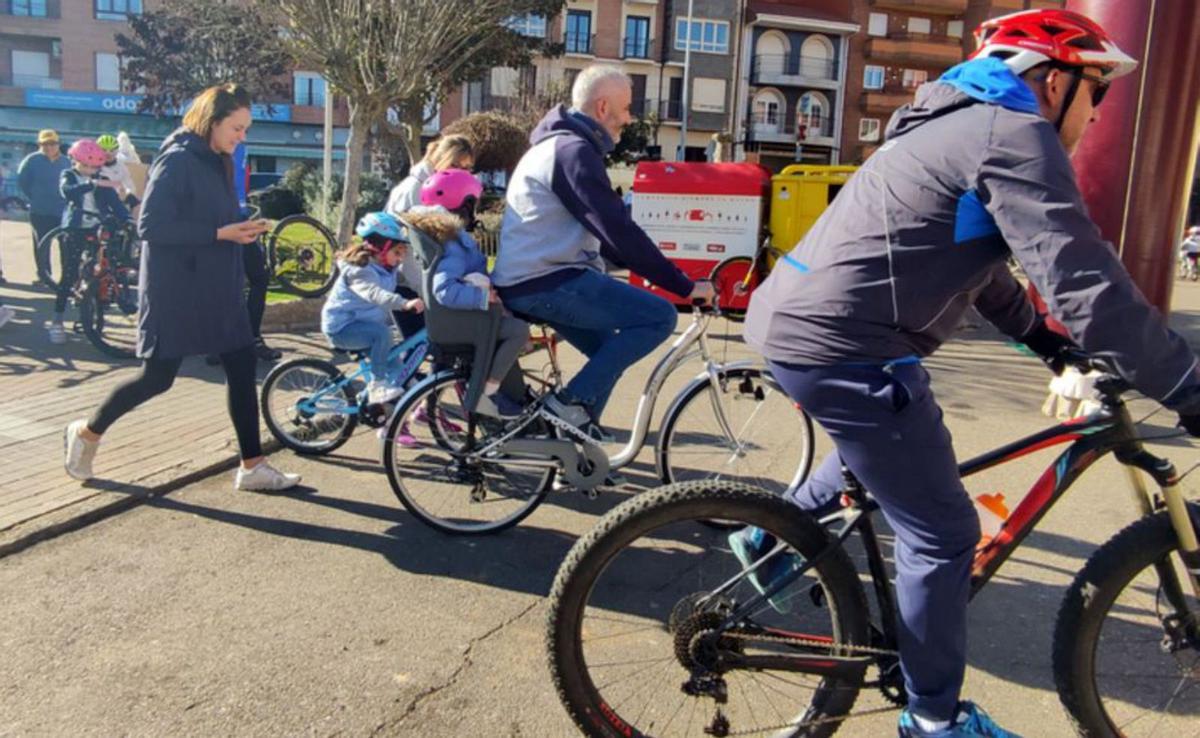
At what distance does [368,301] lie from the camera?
525 centimetres

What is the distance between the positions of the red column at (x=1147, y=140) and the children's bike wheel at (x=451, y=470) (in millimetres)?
7049

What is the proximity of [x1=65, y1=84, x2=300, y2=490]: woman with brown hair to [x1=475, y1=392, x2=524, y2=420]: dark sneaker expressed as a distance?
4.32ft

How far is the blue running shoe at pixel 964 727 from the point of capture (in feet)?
7.73

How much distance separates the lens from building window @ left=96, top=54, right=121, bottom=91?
1946 inches

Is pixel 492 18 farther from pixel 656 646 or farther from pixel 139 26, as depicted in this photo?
pixel 139 26

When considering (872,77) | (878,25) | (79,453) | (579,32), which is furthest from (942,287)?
(878,25)

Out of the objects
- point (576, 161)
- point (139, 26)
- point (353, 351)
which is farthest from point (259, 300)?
point (139, 26)

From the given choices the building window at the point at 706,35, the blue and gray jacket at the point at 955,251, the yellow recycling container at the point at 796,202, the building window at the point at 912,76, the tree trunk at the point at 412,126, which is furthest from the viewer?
the building window at the point at 912,76

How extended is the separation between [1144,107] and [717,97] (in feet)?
160

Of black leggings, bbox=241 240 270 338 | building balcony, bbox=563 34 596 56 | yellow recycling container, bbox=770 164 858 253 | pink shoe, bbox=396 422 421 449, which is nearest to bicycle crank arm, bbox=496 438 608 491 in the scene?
pink shoe, bbox=396 422 421 449

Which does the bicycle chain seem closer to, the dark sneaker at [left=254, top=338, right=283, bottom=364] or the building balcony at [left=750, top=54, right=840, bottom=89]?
the dark sneaker at [left=254, top=338, right=283, bottom=364]

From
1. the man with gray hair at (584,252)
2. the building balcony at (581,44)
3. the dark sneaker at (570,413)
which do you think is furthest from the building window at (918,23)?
the dark sneaker at (570,413)

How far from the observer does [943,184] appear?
2.16 metres

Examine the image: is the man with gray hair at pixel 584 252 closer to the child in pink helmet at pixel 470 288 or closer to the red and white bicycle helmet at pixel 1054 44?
the child in pink helmet at pixel 470 288
